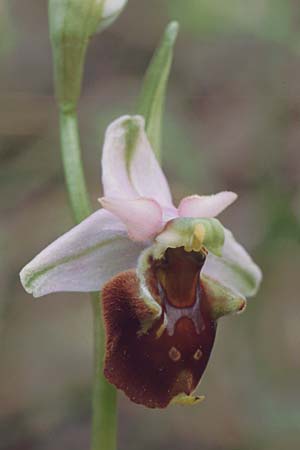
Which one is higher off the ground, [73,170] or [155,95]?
[155,95]

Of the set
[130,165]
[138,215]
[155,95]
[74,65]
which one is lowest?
[138,215]

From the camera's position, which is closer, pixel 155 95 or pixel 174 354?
pixel 174 354

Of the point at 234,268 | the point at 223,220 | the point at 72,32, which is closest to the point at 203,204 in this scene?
the point at 234,268

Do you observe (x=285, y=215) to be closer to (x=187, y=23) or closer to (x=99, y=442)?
(x=187, y=23)

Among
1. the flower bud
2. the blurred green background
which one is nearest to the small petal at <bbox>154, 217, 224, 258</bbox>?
the flower bud

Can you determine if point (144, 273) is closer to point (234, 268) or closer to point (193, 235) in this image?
point (193, 235)

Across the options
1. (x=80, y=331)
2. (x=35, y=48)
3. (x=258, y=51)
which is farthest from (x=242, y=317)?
(x=35, y=48)

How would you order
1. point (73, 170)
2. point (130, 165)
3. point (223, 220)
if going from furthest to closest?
point (223, 220)
point (73, 170)
point (130, 165)
